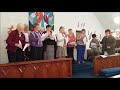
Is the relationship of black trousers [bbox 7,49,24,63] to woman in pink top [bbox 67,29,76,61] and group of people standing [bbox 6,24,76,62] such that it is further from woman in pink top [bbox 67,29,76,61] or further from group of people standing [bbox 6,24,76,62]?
woman in pink top [bbox 67,29,76,61]

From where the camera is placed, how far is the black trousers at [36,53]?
13.6ft

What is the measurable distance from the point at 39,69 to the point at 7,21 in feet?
3.38

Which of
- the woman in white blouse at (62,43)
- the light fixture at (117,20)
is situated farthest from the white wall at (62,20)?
the light fixture at (117,20)

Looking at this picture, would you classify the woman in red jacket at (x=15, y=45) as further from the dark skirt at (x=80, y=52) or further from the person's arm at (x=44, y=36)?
the dark skirt at (x=80, y=52)

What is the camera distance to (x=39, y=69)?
4.04m

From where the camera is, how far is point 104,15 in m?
4.12

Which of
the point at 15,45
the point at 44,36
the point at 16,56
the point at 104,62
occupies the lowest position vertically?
the point at 104,62

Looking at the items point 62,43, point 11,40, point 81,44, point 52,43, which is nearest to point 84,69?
point 81,44

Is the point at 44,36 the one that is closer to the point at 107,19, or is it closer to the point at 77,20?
the point at 77,20

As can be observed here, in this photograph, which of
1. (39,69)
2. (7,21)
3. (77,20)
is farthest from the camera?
(7,21)

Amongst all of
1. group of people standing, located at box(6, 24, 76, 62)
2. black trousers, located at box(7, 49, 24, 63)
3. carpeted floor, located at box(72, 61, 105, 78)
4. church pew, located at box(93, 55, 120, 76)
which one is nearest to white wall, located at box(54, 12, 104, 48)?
group of people standing, located at box(6, 24, 76, 62)

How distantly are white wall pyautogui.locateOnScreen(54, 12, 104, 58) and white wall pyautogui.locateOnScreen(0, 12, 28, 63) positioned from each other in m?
0.58

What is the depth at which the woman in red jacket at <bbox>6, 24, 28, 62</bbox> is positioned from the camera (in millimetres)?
4062
